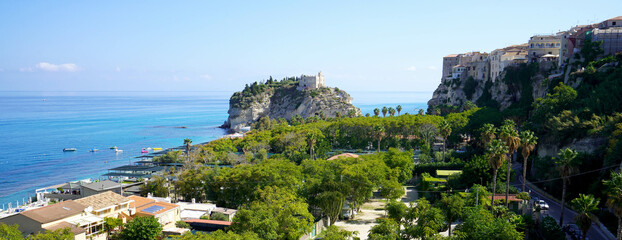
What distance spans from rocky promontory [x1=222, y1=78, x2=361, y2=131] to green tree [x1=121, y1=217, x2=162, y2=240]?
10918cm

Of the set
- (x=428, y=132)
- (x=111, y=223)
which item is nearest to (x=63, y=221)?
(x=111, y=223)

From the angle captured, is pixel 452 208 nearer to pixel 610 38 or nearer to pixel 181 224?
pixel 181 224

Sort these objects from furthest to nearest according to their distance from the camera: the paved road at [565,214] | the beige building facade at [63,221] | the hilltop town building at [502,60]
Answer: the hilltop town building at [502,60], the paved road at [565,214], the beige building facade at [63,221]

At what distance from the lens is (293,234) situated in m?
25.1

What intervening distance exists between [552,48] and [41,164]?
338ft

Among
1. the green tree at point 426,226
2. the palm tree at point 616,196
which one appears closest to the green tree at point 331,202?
the green tree at point 426,226

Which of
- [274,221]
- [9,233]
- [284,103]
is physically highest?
[284,103]

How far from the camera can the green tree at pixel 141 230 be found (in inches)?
1027

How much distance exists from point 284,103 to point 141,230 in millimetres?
129916

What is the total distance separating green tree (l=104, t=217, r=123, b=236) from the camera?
1114 inches

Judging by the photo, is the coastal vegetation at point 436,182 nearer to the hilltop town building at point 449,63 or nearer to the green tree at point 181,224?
the green tree at point 181,224

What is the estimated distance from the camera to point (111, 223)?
2827 centimetres

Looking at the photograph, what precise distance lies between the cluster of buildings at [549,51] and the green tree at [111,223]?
2404 inches

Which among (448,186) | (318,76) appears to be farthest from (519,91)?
(318,76)
